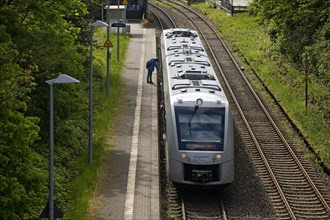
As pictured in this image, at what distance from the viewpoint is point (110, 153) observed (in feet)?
80.5

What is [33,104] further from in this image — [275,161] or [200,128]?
[275,161]

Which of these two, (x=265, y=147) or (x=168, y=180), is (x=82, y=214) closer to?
(x=168, y=180)

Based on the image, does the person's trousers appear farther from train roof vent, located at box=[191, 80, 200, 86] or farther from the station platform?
train roof vent, located at box=[191, 80, 200, 86]

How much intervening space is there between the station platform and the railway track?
143cm

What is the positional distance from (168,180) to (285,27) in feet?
66.8

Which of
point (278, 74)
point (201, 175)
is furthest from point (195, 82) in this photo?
point (278, 74)

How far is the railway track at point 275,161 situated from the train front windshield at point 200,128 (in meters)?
1.73

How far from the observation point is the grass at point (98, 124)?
19984 millimetres

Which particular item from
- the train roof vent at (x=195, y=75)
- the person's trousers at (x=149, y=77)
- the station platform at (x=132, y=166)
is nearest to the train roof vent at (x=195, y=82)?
the train roof vent at (x=195, y=75)

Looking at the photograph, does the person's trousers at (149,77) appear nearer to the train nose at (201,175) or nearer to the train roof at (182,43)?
the train roof at (182,43)

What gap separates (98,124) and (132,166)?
505 centimetres

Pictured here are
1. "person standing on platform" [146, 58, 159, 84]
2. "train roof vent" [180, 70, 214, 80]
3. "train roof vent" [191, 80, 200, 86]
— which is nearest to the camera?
"train roof vent" [191, 80, 200, 86]

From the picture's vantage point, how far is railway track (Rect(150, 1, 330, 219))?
20828 millimetres

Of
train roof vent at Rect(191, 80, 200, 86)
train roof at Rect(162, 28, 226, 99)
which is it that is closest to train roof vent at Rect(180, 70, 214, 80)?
train roof at Rect(162, 28, 226, 99)
